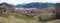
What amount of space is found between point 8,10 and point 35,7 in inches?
11.4

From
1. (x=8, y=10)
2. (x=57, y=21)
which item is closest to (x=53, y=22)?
(x=57, y=21)

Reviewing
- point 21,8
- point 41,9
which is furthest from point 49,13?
point 21,8

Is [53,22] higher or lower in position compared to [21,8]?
lower

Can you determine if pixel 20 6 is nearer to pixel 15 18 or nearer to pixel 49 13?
pixel 15 18

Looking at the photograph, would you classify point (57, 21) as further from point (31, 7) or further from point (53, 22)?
point (31, 7)

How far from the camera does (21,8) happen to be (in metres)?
1.17

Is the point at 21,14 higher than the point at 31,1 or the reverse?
the reverse

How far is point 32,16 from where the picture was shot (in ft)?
3.77

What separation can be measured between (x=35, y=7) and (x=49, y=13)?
160 mm

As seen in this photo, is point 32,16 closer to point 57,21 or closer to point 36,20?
point 36,20

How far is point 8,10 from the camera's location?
117 centimetres

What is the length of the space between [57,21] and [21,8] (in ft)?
1.31

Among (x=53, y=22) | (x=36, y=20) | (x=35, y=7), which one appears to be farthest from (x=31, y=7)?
(x=53, y=22)

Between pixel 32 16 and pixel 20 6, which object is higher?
pixel 20 6
